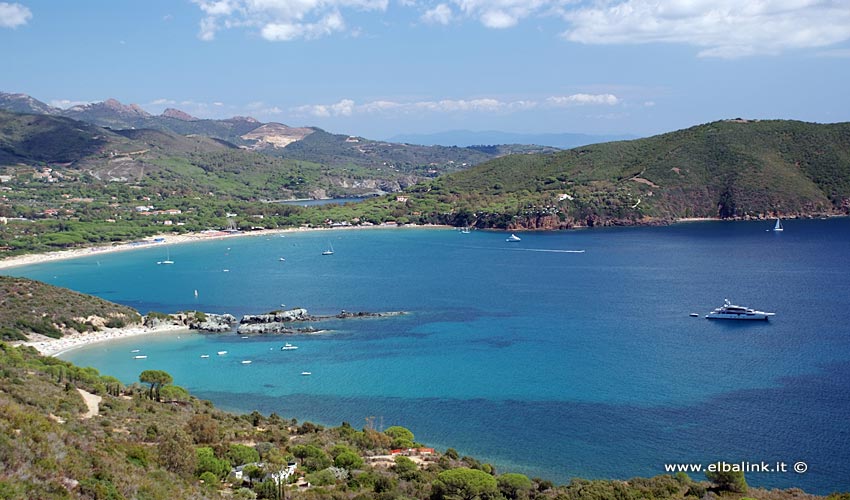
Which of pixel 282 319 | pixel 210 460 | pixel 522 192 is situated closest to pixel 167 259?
pixel 282 319

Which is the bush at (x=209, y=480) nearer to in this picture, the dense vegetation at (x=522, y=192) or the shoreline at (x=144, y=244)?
the shoreline at (x=144, y=244)

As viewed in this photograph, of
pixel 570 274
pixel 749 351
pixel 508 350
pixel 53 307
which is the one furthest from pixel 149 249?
pixel 749 351

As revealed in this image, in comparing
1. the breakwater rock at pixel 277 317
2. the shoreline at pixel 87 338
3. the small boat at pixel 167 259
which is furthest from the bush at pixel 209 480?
the small boat at pixel 167 259

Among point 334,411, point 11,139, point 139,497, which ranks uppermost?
point 11,139

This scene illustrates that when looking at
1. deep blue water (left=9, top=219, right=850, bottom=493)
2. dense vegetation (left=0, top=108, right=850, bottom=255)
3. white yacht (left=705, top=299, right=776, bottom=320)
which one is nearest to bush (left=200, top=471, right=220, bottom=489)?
deep blue water (left=9, top=219, right=850, bottom=493)

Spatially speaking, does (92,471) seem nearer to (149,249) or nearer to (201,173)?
(149,249)

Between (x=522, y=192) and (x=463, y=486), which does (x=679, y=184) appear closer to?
(x=522, y=192)
